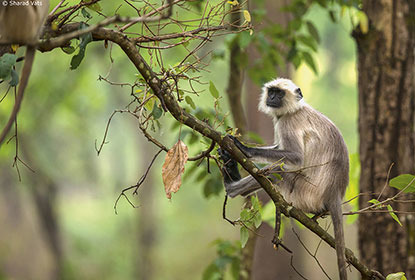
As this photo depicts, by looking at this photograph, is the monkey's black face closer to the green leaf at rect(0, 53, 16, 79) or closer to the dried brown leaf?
the dried brown leaf

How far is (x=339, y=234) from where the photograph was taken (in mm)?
3162

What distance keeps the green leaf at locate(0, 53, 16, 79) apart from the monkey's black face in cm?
234

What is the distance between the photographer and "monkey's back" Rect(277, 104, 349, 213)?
12.2ft

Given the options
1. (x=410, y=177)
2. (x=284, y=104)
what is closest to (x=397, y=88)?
(x=284, y=104)

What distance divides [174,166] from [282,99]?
1879 mm

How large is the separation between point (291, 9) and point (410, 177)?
89.9 inches

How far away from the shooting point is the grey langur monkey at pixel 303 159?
3.68 metres

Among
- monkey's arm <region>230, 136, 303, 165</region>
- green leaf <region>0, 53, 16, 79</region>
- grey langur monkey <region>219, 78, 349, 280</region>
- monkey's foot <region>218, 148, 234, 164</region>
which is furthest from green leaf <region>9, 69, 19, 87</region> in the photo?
grey langur monkey <region>219, 78, 349, 280</region>

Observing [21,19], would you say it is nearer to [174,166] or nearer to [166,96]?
[166,96]

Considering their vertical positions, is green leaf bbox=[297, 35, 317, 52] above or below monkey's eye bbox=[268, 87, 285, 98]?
above

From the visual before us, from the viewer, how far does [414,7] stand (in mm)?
4410

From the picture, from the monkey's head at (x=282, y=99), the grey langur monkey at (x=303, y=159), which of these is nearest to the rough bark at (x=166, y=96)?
the grey langur monkey at (x=303, y=159)

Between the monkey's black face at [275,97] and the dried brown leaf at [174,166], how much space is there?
1.81 metres

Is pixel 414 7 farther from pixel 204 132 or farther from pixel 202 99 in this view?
pixel 202 99
